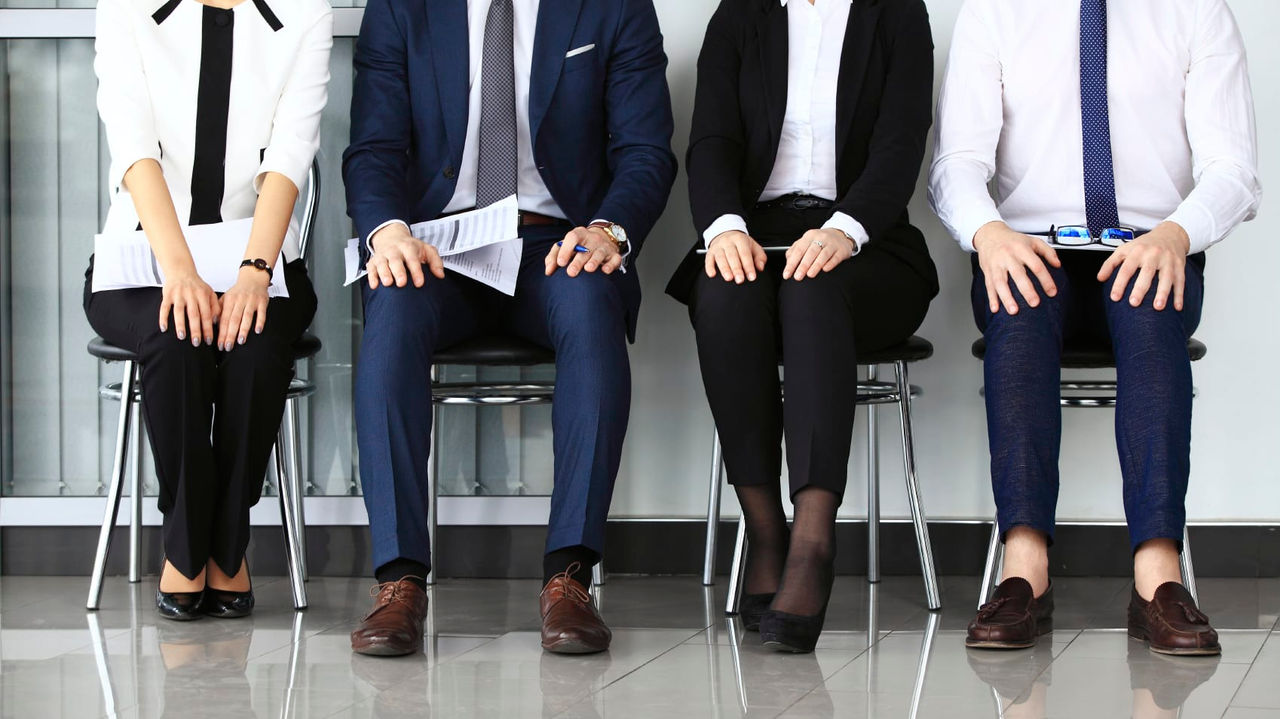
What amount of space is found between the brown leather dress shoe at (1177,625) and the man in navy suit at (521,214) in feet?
2.79

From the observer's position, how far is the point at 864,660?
6.41 ft

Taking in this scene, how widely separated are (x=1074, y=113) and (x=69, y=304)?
2.24 metres

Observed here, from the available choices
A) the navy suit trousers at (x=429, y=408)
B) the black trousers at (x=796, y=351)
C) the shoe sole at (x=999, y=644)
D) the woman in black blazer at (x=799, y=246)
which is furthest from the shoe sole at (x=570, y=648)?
the shoe sole at (x=999, y=644)

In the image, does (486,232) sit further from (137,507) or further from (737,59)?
(137,507)

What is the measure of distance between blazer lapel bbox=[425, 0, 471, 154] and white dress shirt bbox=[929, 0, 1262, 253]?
0.92 metres

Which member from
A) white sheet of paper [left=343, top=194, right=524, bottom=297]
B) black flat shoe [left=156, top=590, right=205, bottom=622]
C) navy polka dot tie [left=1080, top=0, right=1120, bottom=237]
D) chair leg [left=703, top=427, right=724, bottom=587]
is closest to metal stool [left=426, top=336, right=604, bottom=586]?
white sheet of paper [left=343, top=194, right=524, bottom=297]

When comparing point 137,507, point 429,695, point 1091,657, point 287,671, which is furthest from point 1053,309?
point 137,507

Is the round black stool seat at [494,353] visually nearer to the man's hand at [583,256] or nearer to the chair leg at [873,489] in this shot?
the man's hand at [583,256]

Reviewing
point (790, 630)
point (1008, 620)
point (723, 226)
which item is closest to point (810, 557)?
point (790, 630)

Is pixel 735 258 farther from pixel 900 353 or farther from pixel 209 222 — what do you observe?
pixel 209 222

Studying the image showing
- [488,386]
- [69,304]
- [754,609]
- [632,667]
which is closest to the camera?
[632,667]

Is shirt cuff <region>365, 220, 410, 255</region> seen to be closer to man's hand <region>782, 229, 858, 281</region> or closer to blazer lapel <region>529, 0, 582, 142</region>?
blazer lapel <region>529, 0, 582, 142</region>

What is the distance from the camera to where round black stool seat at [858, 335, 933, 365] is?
2.29 m

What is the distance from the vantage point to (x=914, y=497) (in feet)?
7.98
